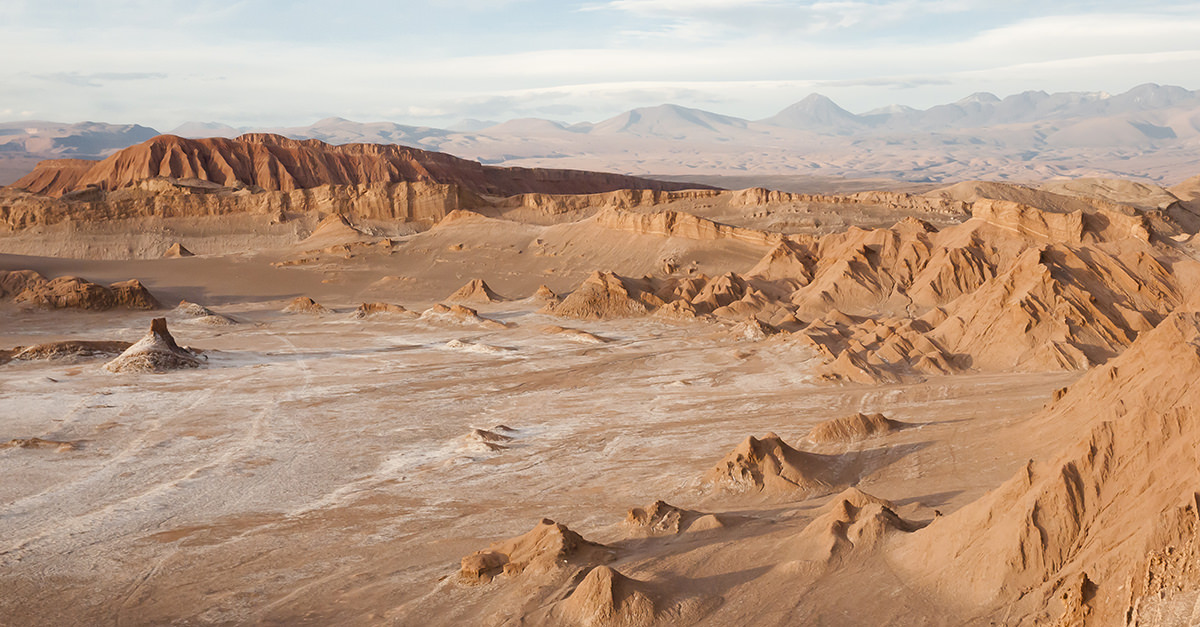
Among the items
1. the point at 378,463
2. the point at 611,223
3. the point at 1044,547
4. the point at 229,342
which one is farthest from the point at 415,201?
the point at 1044,547

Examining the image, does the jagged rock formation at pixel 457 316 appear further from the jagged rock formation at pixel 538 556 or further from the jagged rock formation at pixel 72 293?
the jagged rock formation at pixel 538 556

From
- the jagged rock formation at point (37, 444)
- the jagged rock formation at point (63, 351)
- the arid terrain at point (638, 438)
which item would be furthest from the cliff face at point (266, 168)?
the jagged rock formation at point (37, 444)

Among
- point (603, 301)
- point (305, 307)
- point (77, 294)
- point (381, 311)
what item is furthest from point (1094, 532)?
point (77, 294)

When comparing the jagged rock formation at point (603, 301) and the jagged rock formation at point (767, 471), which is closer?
the jagged rock formation at point (767, 471)

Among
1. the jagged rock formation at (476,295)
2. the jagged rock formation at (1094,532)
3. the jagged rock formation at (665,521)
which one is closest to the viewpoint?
the jagged rock formation at (1094,532)

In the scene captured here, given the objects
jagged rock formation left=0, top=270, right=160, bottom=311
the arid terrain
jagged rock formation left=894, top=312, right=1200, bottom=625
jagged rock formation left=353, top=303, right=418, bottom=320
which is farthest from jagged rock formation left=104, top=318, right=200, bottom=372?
jagged rock formation left=894, top=312, right=1200, bottom=625

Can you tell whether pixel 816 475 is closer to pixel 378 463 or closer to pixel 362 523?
pixel 362 523
